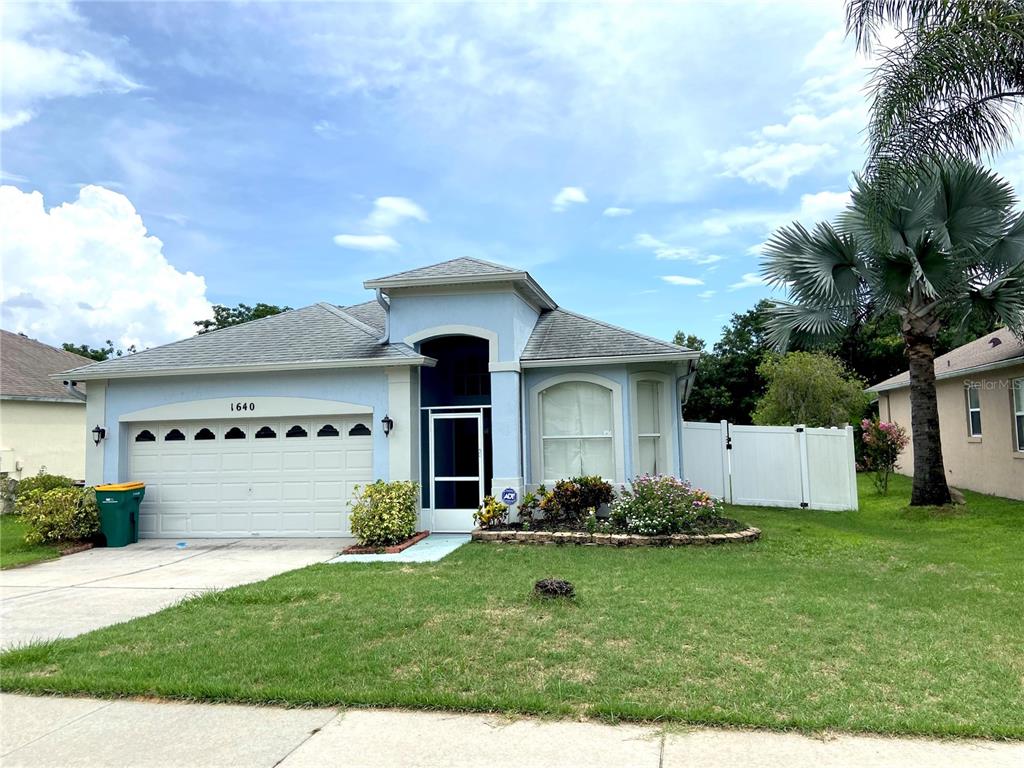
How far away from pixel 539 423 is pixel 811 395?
48.3 ft

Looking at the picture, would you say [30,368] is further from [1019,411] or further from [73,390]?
[1019,411]

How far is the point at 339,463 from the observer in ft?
42.5

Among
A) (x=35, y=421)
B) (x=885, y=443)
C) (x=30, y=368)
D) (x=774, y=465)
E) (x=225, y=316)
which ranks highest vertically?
(x=225, y=316)

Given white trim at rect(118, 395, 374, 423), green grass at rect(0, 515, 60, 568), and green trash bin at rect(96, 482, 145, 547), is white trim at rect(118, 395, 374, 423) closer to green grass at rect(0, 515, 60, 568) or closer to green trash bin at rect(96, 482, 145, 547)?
green trash bin at rect(96, 482, 145, 547)

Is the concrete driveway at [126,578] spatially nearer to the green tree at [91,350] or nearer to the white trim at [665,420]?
the white trim at [665,420]

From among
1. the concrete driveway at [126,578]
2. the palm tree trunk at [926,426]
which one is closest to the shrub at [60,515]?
the concrete driveway at [126,578]

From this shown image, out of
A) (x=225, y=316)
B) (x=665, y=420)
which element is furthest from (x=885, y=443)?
(x=225, y=316)

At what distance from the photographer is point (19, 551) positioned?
39.9 feet

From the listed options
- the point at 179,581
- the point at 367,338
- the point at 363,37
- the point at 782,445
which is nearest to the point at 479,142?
the point at 363,37

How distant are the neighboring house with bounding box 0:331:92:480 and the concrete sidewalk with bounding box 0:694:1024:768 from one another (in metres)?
17.6

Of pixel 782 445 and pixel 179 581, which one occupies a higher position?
pixel 782 445

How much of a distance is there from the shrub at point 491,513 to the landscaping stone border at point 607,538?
13.0 inches

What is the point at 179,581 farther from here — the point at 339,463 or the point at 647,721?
the point at 647,721

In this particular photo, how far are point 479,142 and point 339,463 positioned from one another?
786 cm
